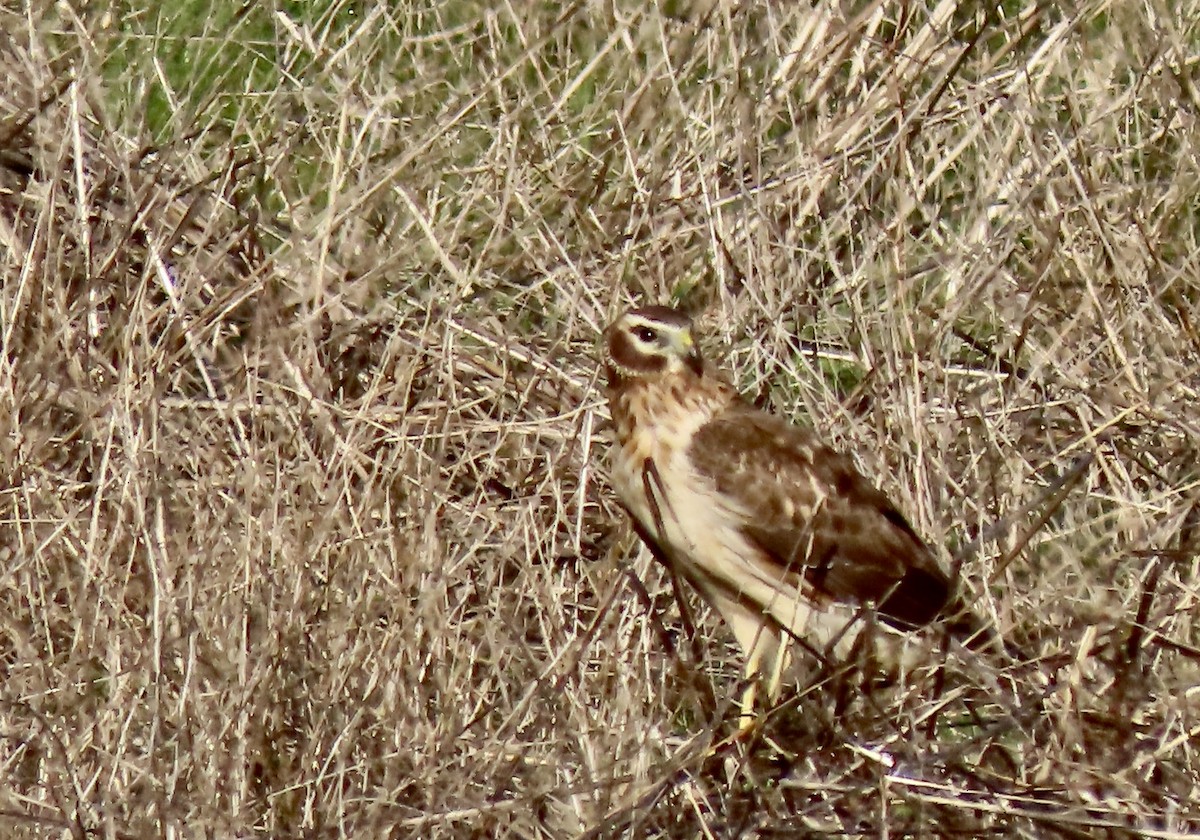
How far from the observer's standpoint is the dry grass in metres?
4.23

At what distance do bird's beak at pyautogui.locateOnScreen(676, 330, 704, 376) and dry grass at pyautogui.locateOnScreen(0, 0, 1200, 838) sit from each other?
10.8 inches

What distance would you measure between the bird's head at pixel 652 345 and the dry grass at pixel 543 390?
28 centimetres

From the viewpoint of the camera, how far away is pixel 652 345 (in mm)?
5094

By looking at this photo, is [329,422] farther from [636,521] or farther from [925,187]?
[925,187]

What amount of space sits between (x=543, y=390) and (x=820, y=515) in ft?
2.99

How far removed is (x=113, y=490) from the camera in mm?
4949

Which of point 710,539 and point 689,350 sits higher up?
point 689,350

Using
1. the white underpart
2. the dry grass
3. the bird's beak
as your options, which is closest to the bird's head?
the bird's beak

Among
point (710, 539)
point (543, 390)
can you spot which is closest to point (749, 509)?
point (710, 539)

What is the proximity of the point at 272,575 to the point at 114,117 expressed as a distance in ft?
7.09

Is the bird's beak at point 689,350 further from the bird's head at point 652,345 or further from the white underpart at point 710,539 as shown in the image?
the white underpart at point 710,539

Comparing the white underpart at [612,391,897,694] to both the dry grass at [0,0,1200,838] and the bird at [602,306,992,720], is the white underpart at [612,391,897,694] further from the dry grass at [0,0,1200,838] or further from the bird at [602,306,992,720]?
the dry grass at [0,0,1200,838]

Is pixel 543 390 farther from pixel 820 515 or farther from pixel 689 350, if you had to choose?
pixel 820 515

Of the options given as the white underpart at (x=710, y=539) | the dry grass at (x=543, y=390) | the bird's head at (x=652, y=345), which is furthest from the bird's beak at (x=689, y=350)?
the dry grass at (x=543, y=390)
